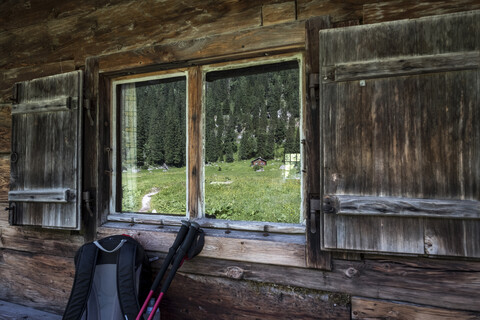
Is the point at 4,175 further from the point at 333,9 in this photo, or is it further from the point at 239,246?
the point at 333,9

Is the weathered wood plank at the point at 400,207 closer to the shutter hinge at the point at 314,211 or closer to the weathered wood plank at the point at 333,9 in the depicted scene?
the shutter hinge at the point at 314,211

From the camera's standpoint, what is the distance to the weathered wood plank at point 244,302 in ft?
5.30

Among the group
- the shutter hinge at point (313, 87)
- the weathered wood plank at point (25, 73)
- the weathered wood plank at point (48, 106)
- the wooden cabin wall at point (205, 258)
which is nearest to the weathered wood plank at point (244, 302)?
the wooden cabin wall at point (205, 258)

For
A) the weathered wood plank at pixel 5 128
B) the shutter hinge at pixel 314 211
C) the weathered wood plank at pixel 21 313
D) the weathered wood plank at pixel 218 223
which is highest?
the weathered wood plank at pixel 5 128

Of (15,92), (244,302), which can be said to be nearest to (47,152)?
(15,92)

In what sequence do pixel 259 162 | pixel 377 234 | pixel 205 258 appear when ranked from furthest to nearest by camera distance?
1. pixel 259 162
2. pixel 205 258
3. pixel 377 234

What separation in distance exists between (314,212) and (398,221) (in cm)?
41

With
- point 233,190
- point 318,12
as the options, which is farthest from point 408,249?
point 318,12

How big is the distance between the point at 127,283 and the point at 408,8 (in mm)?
2184

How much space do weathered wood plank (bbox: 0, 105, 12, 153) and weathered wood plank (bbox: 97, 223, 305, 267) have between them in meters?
1.41

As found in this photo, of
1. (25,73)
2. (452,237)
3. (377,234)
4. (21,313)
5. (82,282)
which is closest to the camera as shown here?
(452,237)

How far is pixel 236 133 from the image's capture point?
2.03m

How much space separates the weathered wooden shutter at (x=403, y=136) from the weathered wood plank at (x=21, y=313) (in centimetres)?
221

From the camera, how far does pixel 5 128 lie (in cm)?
245
